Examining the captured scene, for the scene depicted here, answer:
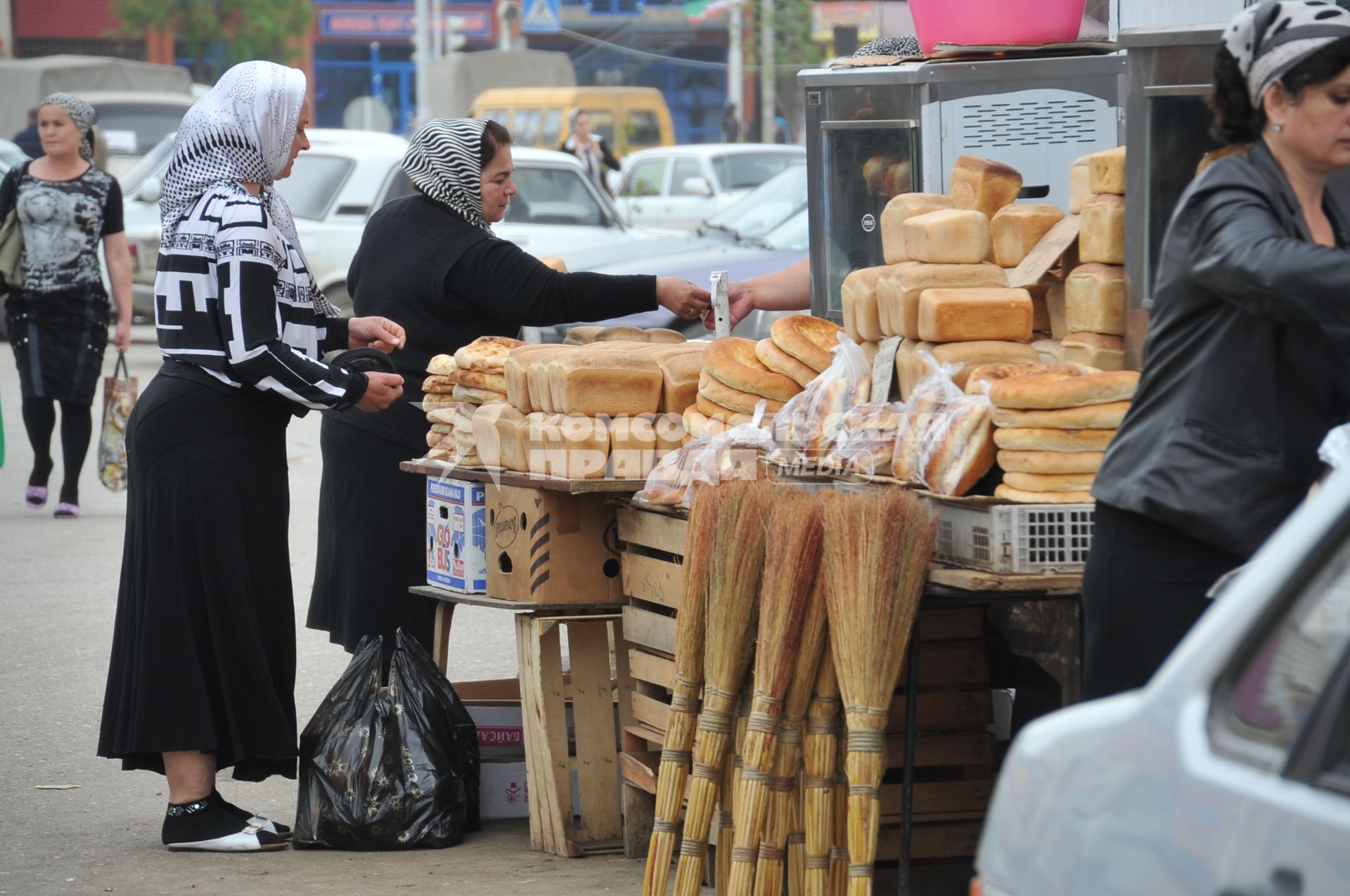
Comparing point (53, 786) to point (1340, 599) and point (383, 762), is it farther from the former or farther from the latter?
point (1340, 599)

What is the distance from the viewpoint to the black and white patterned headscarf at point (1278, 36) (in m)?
2.80

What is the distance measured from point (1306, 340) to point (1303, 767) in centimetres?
115

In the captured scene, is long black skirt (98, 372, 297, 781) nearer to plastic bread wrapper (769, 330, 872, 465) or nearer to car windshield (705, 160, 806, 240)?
plastic bread wrapper (769, 330, 872, 465)

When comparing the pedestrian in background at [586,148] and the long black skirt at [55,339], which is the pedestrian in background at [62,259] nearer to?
the long black skirt at [55,339]

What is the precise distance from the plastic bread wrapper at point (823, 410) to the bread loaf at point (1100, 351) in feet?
1.65

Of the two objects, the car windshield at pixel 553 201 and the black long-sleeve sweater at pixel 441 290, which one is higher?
the car windshield at pixel 553 201

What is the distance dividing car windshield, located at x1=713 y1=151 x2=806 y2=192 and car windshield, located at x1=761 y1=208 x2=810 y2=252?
7634 mm

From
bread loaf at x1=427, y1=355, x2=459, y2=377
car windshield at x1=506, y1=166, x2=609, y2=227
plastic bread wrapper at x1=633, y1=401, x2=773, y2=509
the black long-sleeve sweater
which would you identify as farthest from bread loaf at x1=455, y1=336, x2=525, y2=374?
car windshield at x1=506, y1=166, x2=609, y2=227

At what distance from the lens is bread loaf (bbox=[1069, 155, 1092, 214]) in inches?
175

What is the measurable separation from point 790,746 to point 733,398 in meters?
1.08

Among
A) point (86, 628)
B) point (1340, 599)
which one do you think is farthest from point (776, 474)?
point (86, 628)

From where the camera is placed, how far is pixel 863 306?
4688 millimetres

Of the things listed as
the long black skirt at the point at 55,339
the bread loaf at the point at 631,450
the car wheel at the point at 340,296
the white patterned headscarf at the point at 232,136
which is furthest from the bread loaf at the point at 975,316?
the car wheel at the point at 340,296

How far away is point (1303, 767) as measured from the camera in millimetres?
1854
